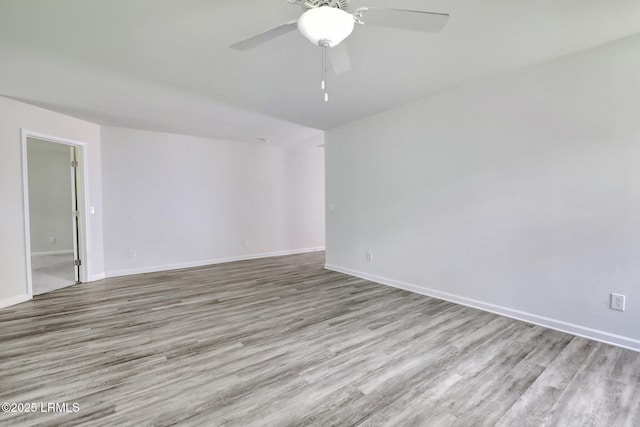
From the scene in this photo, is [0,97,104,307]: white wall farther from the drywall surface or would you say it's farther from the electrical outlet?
the electrical outlet

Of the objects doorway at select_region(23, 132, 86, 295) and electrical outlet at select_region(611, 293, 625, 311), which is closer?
electrical outlet at select_region(611, 293, 625, 311)

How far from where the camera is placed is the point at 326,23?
1.51 metres

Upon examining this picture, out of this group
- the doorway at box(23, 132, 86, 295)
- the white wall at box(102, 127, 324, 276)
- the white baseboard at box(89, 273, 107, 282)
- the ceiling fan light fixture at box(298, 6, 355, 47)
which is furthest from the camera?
the doorway at box(23, 132, 86, 295)

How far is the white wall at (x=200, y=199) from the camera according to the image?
15.5 feet

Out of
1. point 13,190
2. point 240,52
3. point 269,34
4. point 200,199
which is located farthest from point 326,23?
point 200,199

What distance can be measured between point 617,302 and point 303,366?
8.49 feet

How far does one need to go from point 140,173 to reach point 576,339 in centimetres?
601

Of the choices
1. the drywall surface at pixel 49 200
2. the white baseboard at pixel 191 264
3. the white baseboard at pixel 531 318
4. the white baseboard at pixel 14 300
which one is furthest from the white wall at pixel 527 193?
the drywall surface at pixel 49 200

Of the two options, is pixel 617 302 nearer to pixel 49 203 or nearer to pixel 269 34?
pixel 269 34

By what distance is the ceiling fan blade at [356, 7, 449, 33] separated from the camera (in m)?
1.54

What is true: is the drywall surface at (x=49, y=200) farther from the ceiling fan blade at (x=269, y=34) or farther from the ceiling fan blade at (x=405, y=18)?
the ceiling fan blade at (x=405, y=18)

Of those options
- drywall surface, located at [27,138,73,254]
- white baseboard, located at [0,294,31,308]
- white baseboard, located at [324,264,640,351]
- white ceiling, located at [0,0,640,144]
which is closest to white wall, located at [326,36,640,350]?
white baseboard, located at [324,264,640,351]

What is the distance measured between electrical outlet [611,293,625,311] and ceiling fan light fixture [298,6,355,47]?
115 inches

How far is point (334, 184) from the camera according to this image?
16.4 feet
